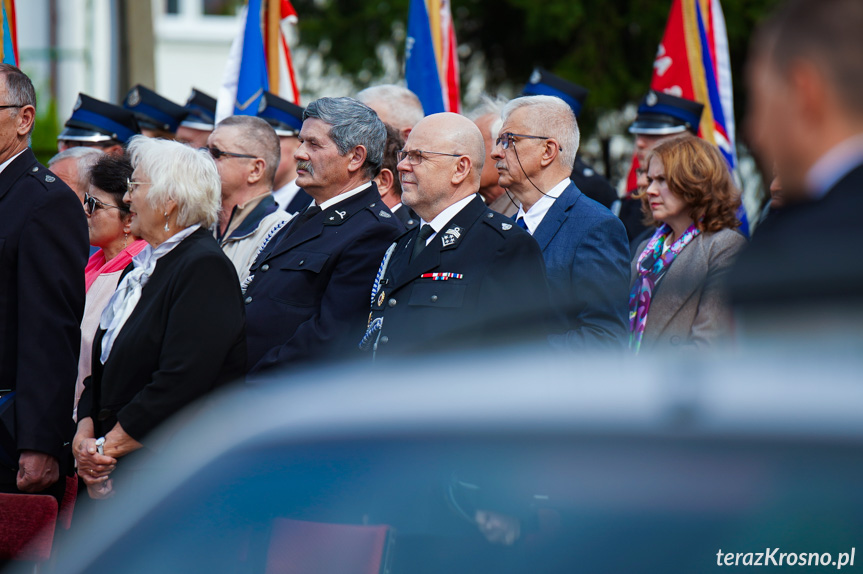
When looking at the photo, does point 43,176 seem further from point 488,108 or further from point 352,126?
point 488,108

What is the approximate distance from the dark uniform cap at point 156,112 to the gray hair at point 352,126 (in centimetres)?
293

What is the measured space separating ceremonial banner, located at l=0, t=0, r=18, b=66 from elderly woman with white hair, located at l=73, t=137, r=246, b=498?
3089mm

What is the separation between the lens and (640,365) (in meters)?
1.29

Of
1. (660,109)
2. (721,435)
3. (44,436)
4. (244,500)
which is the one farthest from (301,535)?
(660,109)

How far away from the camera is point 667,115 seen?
22.4ft

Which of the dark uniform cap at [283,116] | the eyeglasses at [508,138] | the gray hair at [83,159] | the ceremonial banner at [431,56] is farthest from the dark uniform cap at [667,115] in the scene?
the gray hair at [83,159]

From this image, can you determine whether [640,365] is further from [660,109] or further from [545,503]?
[660,109]

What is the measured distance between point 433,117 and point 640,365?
3.04 meters

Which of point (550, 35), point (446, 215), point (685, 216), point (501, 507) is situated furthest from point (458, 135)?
point (550, 35)

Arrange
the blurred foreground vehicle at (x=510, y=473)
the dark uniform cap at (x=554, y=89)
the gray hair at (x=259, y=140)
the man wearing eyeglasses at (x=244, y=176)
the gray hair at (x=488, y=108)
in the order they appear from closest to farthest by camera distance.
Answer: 1. the blurred foreground vehicle at (x=510, y=473)
2. the man wearing eyeglasses at (x=244, y=176)
3. the gray hair at (x=259, y=140)
4. the gray hair at (x=488, y=108)
5. the dark uniform cap at (x=554, y=89)

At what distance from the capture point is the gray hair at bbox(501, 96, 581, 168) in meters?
4.57

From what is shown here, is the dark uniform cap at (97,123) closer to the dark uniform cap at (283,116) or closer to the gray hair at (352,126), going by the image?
the dark uniform cap at (283,116)

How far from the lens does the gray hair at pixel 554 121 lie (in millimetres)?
4566

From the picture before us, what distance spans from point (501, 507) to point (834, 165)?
0.65 metres
